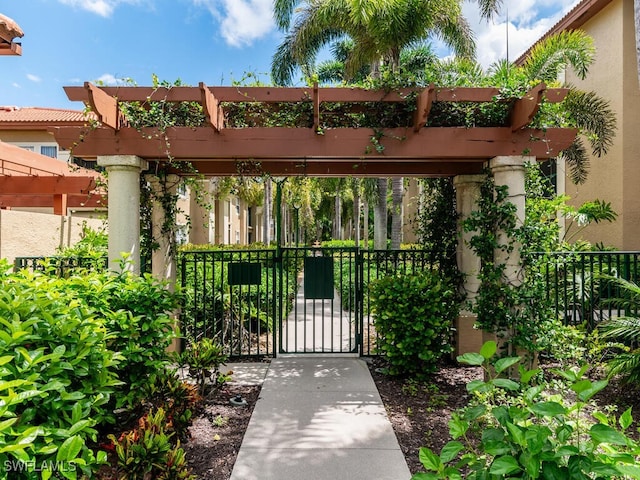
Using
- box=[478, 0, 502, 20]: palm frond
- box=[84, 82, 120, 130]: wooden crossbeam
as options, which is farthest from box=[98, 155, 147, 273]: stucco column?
box=[478, 0, 502, 20]: palm frond

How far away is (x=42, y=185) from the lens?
10133 millimetres

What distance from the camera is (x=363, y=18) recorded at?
8703mm

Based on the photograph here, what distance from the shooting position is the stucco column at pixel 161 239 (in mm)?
5711

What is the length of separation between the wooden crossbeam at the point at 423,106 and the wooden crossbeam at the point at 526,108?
1141mm

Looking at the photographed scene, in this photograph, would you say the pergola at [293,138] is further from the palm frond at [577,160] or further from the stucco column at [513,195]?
the palm frond at [577,160]

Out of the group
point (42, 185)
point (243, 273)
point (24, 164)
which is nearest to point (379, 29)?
point (243, 273)

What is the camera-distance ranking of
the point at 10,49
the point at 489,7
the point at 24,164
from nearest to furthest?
1. the point at 10,49
2. the point at 489,7
3. the point at 24,164

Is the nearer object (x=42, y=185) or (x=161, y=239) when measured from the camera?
(x=161, y=239)

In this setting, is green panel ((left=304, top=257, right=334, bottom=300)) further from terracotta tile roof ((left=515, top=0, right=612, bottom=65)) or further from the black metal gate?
terracotta tile roof ((left=515, top=0, right=612, bottom=65))

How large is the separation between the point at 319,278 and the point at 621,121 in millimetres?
10435

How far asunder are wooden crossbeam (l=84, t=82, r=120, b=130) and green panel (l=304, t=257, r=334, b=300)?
11.3ft

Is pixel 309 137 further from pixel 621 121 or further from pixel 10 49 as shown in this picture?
pixel 621 121

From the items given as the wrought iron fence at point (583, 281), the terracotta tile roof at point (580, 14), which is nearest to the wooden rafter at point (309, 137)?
the wrought iron fence at point (583, 281)

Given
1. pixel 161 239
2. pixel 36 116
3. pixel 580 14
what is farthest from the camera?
A: pixel 36 116
